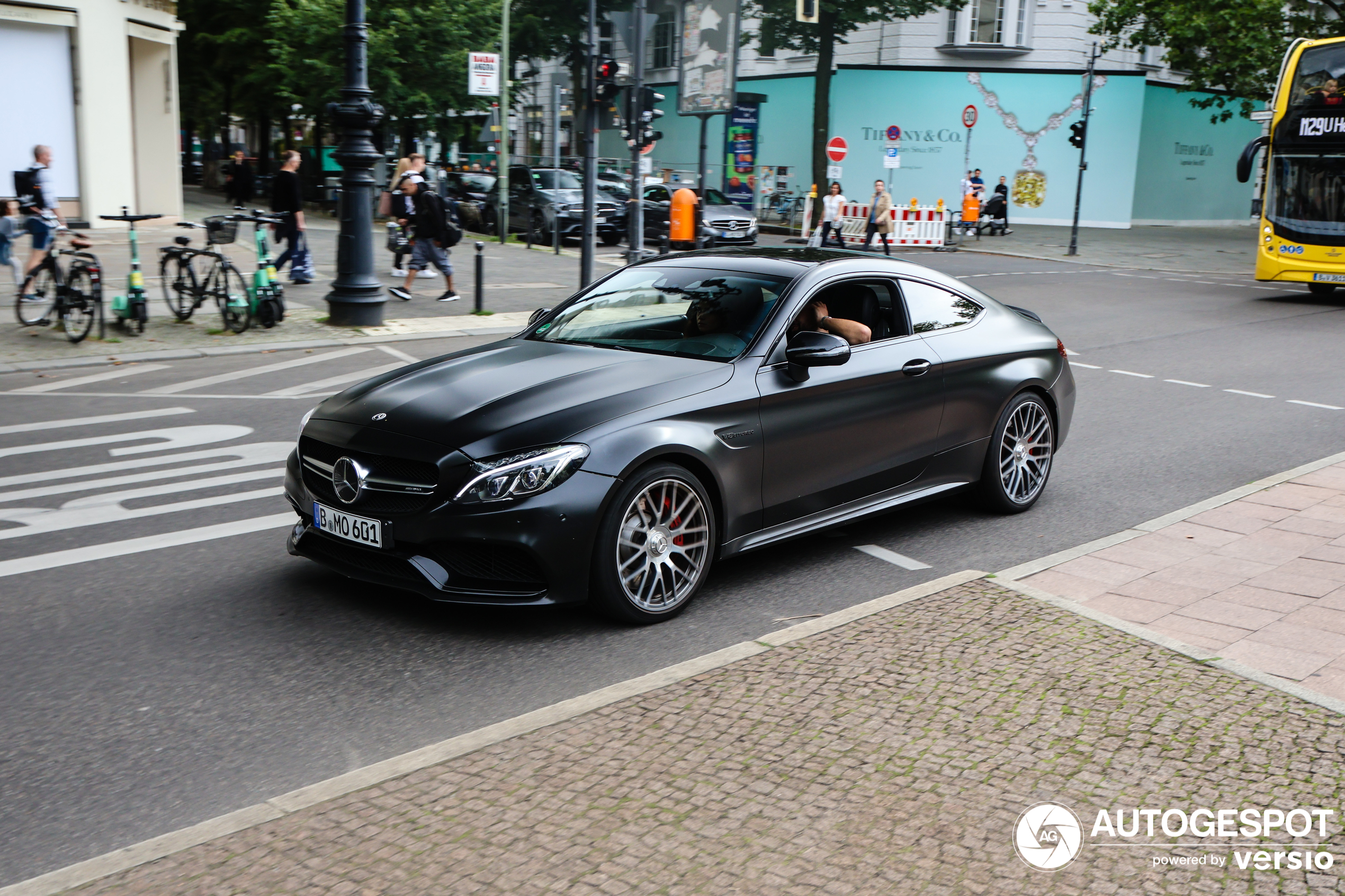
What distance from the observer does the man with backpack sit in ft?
55.0

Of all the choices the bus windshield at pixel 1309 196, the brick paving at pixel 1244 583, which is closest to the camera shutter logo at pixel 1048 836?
the brick paving at pixel 1244 583

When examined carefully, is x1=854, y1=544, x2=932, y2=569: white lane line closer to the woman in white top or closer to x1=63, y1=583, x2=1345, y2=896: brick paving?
x1=63, y1=583, x2=1345, y2=896: brick paving

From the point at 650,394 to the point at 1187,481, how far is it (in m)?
4.46

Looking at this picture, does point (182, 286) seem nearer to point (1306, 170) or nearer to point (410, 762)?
point (410, 762)

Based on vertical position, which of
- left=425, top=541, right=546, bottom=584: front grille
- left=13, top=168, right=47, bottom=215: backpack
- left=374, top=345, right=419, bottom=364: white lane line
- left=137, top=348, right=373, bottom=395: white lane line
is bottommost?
left=137, top=348, right=373, bottom=395: white lane line

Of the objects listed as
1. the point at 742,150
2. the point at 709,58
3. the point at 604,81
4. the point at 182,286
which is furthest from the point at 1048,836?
the point at 742,150

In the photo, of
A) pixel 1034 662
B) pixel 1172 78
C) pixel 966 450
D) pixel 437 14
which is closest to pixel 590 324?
pixel 966 450

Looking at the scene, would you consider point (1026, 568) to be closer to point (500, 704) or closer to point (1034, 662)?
point (1034, 662)

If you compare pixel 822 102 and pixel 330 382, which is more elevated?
pixel 822 102

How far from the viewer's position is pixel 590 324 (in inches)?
244

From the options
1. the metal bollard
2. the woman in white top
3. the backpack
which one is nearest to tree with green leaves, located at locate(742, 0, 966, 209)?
the woman in white top

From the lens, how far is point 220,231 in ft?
43.4

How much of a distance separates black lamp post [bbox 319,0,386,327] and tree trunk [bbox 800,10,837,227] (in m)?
25.5

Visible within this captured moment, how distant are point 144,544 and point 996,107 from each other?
4178cm
